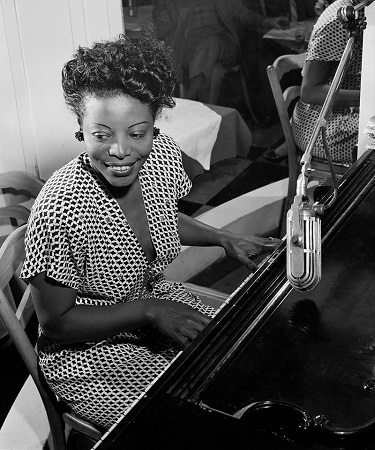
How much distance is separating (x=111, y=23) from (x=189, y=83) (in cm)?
54

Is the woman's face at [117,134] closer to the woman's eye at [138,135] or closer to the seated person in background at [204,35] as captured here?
the woman's eye at [138,135]

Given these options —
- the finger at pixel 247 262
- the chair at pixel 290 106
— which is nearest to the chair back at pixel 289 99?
the chair at pixel 290 106

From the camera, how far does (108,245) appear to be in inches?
72.4

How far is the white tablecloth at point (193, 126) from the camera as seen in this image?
3.31 m

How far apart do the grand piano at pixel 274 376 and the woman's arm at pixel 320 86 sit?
175 cm

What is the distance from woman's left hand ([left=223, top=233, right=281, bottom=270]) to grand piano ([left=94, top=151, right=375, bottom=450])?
0.98ft

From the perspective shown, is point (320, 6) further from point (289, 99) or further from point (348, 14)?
point (348, 14)

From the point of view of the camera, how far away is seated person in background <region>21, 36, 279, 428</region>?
5.47 feet

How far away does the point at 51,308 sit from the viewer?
173 cm

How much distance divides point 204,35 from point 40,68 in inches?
35.7

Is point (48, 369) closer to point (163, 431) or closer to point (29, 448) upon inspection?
point (29, 448)

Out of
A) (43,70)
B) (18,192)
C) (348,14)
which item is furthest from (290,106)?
(348,14)

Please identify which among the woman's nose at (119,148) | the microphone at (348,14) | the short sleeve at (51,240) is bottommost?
the short sleeve at (51,240)

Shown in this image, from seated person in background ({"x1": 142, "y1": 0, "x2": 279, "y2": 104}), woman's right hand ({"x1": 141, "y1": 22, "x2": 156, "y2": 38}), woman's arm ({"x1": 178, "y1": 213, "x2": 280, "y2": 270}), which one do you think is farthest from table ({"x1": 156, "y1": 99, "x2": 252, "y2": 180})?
woman's arm ({"x1": 178, "y1": 213, "x2": 280, "y2": 270})
